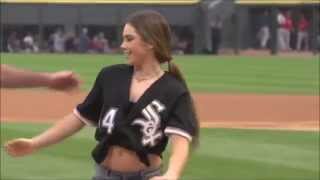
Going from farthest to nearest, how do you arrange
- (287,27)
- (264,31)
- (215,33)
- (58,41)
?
(287,27)
(264,31)
(215,33)
(58,41)

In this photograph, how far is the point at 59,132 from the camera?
14.7 feet

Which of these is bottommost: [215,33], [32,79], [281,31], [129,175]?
[281,31]

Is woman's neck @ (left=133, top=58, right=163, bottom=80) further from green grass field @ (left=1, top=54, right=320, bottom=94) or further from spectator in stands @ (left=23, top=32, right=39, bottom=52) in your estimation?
spectator in stands @ (left=23, top=32, right=39, bottom=52)

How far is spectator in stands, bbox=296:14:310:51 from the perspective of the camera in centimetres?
4116

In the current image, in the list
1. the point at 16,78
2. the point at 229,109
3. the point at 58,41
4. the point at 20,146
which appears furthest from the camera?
the point at 58,41

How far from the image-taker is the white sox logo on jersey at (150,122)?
13.9 ft

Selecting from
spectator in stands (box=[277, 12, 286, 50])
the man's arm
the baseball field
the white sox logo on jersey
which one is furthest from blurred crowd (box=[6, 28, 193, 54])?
the man's arm

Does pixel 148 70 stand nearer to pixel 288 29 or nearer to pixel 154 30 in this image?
pixel 154 30

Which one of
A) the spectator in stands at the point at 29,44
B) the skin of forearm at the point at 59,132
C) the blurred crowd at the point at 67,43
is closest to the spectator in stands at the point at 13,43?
the blurred crowd at the point at 67,43

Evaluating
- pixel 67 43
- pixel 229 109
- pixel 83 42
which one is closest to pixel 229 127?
pixel 229 109

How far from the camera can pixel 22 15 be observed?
130 feet

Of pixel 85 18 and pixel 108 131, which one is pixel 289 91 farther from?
pixel 85 18

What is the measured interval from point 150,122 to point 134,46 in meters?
0.38

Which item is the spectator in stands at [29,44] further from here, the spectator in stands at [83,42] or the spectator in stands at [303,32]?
the spectator in stands at [303,32]
